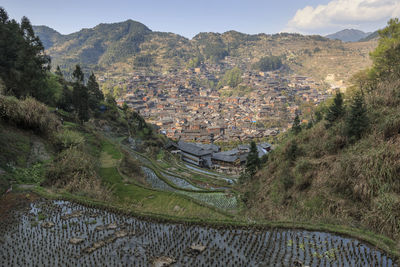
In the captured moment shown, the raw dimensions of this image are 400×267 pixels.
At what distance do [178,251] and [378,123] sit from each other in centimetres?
1119

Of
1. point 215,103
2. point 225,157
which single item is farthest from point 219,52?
point 225,157

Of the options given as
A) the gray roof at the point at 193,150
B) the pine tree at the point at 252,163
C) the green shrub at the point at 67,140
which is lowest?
the gray roof at the point at 193,150

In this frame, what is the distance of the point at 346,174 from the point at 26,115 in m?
14.3

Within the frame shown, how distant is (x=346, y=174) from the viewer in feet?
31.6

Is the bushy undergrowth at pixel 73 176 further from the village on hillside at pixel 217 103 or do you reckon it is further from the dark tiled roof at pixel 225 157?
the village on hillside at pixel 217 103

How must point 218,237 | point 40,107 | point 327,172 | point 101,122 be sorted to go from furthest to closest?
point 101,122 → point 40,107 → point 327,172 → point 218,237

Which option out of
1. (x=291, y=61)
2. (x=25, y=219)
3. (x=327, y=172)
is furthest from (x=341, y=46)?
(x=25, y=219)

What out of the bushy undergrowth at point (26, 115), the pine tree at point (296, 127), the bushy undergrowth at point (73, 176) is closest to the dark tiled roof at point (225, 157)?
the pine tree at point (296, 127)

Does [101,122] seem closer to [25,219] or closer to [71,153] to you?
[71,153]

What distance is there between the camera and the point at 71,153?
10914mm

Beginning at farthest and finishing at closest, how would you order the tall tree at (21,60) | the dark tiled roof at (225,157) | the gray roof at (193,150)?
the gray roof at (193,150)
the dark tiled roof at (225,157)
the tall tree at (21,60)

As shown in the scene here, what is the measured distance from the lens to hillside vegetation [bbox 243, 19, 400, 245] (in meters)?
7.82

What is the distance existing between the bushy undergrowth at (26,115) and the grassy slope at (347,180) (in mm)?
11111

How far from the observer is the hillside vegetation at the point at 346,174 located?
7.82m
